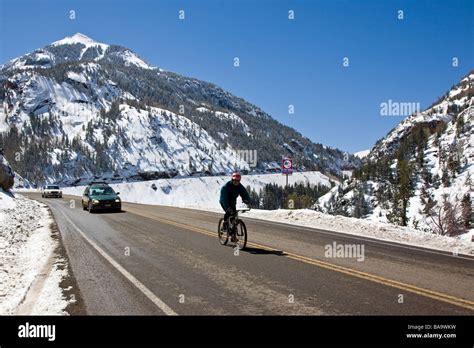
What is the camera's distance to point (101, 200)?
24.1 meters

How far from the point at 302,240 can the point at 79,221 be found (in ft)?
36.8

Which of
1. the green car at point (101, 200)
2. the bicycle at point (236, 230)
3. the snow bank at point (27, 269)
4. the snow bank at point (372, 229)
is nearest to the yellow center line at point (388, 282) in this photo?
the bicycle at point (236, 230)

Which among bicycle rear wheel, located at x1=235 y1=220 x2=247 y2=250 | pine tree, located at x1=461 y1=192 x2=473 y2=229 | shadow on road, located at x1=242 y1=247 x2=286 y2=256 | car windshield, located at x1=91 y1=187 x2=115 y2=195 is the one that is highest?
car windshield, located at x1=91 y1=187 x2=115 y2=195

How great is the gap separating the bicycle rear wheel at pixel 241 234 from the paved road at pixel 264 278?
0.94ft

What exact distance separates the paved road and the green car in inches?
447

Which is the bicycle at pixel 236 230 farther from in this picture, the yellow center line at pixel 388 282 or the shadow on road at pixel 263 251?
the yellow center line at pixel 388 282

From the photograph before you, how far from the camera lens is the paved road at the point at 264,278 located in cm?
595

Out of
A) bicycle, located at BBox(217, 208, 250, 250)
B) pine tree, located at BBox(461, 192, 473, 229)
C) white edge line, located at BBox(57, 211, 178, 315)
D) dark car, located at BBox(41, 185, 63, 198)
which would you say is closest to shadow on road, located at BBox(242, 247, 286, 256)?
bicycle, located at BBox(217, 208, 250, 250)

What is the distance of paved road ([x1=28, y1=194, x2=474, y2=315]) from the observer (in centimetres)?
595

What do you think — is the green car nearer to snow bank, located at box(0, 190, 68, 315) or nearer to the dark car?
snow bank, located at box(0, 190, 68, 315)

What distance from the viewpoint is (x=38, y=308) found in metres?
5.88

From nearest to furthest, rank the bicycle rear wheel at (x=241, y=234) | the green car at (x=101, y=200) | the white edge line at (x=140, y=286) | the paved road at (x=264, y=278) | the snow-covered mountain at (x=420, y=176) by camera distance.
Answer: the white edge line at (x=140, y=286) < the paved road at (x=264, y=278) < the bicycle rear wheel at (x=241, y=234) < the green car at (x=101, y=200) < the snow-covered mountain at (x=420, y=176)

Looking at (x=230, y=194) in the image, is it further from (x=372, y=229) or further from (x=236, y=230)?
(x=372, y=229)

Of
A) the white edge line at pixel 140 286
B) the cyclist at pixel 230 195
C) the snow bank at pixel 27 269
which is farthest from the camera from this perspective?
the cyclist at pixel 230 195
